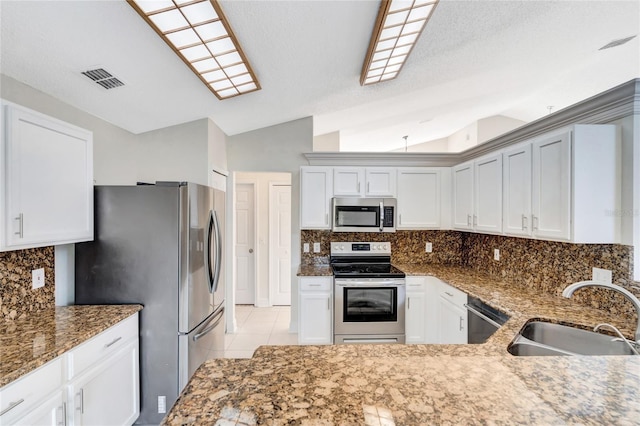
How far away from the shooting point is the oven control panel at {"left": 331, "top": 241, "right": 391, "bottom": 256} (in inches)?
145

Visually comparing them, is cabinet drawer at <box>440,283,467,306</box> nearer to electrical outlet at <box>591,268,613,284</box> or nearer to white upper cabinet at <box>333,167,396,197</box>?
electrical outlet at <box>591,268,613,284</box>

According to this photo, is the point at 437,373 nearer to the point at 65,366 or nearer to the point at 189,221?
the point at 65,366

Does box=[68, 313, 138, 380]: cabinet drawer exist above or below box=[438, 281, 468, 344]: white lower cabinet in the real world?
above

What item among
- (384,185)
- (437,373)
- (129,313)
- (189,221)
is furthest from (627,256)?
(129,313)

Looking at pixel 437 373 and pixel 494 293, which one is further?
pixel 494 293

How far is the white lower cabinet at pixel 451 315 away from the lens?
2.55 m

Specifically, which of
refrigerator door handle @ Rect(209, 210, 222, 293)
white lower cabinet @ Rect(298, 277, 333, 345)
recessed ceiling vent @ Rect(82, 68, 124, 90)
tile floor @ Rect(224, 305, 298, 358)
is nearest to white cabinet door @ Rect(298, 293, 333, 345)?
white lower cabinet @ Rect(298, 277, 333, 345)

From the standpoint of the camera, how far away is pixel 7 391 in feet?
3.64

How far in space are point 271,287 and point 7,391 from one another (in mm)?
3790

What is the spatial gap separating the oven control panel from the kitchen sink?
1.97 m

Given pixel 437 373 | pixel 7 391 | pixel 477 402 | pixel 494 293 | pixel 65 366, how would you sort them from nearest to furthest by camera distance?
pixel 477 402
pixel 437 373
pixel 7 391
pixel 65 366
pixel 494 293

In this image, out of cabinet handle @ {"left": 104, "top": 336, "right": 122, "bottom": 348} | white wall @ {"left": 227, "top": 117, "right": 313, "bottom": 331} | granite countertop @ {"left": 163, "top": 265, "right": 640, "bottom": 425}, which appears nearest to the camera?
granite countertop @ {"left": 163, "top": 265, "right": 640, "bottom": 425}

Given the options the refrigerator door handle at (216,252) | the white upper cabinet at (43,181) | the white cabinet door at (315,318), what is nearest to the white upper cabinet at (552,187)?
the white cabinet door at (315,318)

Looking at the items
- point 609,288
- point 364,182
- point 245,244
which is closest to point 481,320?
point 609,288
